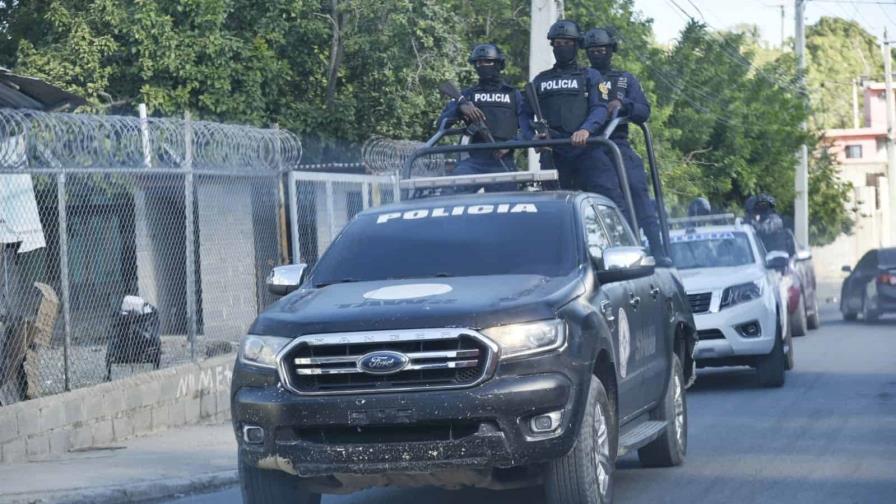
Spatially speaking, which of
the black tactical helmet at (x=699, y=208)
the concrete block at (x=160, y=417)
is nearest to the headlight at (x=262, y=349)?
the concrete block at (x=160, y=417)

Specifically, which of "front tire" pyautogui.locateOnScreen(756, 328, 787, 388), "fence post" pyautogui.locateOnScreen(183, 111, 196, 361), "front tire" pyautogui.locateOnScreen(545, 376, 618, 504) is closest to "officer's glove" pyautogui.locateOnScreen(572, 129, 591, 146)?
"front tire" pyautogui.locateOnScreen(545, 376, 618, 504)

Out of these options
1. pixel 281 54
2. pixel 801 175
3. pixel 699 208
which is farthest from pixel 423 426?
pixel 801 175

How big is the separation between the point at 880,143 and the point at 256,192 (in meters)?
68.8

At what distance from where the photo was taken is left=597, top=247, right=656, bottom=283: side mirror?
7.61m

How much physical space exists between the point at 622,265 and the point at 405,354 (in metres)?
1.50

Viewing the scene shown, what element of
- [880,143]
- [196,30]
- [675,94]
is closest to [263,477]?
[196,30]

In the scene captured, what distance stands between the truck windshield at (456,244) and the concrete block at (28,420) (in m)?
3.45

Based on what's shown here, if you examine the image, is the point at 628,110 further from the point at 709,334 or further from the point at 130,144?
the point at 130,144

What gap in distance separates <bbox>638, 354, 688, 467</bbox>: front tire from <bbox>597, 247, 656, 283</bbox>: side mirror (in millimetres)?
1814

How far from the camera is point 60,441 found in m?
10.9

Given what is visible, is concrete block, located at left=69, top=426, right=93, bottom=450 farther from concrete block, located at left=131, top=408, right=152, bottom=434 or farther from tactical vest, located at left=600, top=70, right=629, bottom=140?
tactical vest, located at left=600, top=70, right=629, bottom=140

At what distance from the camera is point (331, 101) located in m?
24.4

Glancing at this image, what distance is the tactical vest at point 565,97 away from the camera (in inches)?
452

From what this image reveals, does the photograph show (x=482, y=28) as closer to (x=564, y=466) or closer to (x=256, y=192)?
(x=256, y=192)
